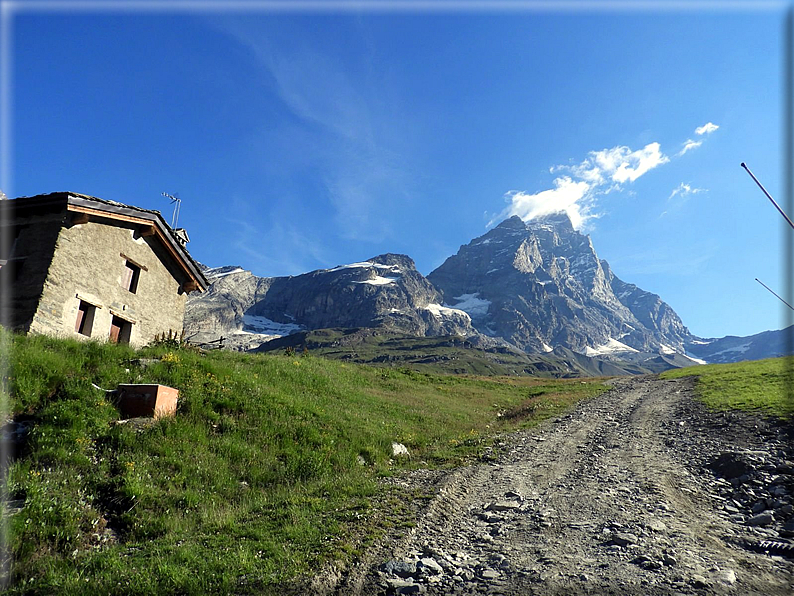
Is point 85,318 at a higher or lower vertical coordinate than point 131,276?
lower

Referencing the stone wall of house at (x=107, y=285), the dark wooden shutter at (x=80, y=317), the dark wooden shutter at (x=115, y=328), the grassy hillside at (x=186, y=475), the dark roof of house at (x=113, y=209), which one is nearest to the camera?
the grassy hillside at (x=186, y=475)

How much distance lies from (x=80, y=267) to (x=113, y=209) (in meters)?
3.38

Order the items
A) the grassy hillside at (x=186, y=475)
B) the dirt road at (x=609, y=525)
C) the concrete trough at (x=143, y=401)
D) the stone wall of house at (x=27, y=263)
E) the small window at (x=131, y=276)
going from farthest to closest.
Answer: the small window at (x=131, y=276) → the stone wall of house at (x=27, y=263) → the concrete trough at (x=143, y=401) → the grassy hillside at (x=186, y=475) → the dirt road at (x=609, y=525)

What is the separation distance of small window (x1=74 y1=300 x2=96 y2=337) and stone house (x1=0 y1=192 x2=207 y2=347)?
40 mm

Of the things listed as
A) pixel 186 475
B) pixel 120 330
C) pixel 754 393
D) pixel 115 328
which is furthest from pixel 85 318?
pixel 754 393

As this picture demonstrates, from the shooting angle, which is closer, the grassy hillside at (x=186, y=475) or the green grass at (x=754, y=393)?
the grassy hillside at (x=186, y=475)

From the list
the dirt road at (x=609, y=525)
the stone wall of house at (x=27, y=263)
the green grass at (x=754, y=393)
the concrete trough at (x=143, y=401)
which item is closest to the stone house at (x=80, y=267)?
the stone wall of house at (x=27, y=263)

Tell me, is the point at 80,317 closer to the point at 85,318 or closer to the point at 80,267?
the point at 85,318

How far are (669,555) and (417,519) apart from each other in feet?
14.8

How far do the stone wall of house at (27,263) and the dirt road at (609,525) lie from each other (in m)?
18.6

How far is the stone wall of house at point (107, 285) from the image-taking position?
18594 millimetres

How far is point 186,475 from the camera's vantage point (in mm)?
10445

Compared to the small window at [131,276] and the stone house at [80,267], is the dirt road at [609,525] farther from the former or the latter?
the small window at [131,276]

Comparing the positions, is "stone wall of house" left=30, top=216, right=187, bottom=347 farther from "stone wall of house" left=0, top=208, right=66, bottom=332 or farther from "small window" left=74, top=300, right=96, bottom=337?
"stone wall of house" left=0, top=208, right=66, bottom=332
